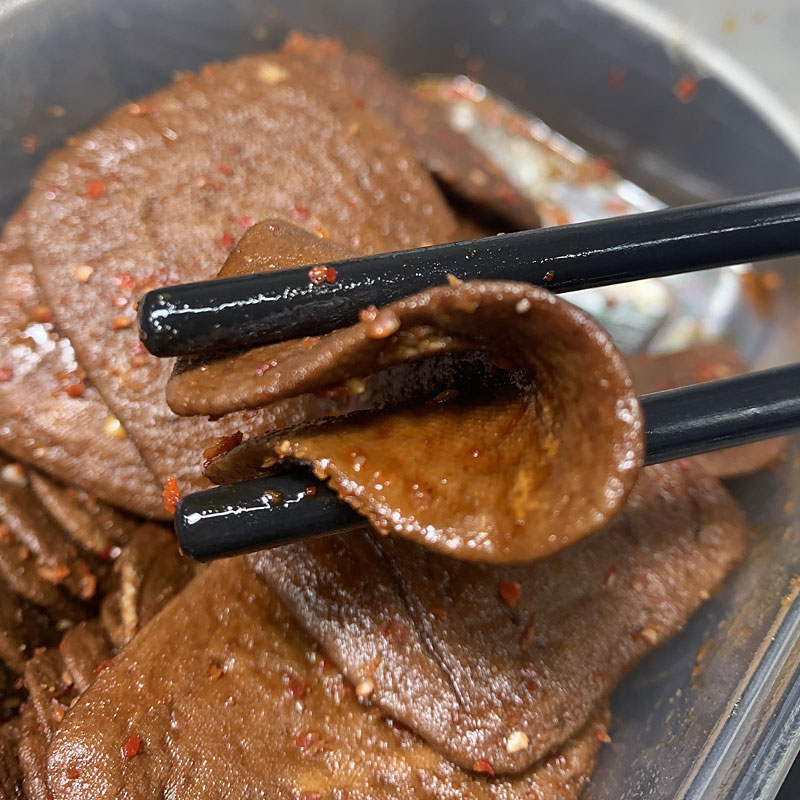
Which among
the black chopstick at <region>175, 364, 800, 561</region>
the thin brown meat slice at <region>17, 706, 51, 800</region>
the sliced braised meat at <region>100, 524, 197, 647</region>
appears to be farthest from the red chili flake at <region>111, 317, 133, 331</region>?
the thin brown meat slice at <region>17, 706, 51, 800</region>

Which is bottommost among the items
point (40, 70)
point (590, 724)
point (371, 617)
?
point (590, 724)

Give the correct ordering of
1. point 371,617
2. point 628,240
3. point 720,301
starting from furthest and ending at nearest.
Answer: point 720,301
point 371,617
point 628,240

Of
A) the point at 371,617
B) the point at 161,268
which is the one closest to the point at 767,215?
the point at 371,617

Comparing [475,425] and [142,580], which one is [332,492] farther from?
[142,580]

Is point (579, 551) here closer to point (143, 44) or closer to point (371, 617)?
point (371, 617)

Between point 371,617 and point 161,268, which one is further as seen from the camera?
point 161,268

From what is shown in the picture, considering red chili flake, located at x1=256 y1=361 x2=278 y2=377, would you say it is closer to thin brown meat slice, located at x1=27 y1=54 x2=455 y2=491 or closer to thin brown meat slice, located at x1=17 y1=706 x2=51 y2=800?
thin brown meat slice, located at x1=27 y1=54 x2=455 y2=491

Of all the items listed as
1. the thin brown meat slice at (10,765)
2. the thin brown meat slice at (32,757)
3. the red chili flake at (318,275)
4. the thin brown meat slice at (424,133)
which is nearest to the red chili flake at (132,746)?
the thin brown meat slice at (32,757)
